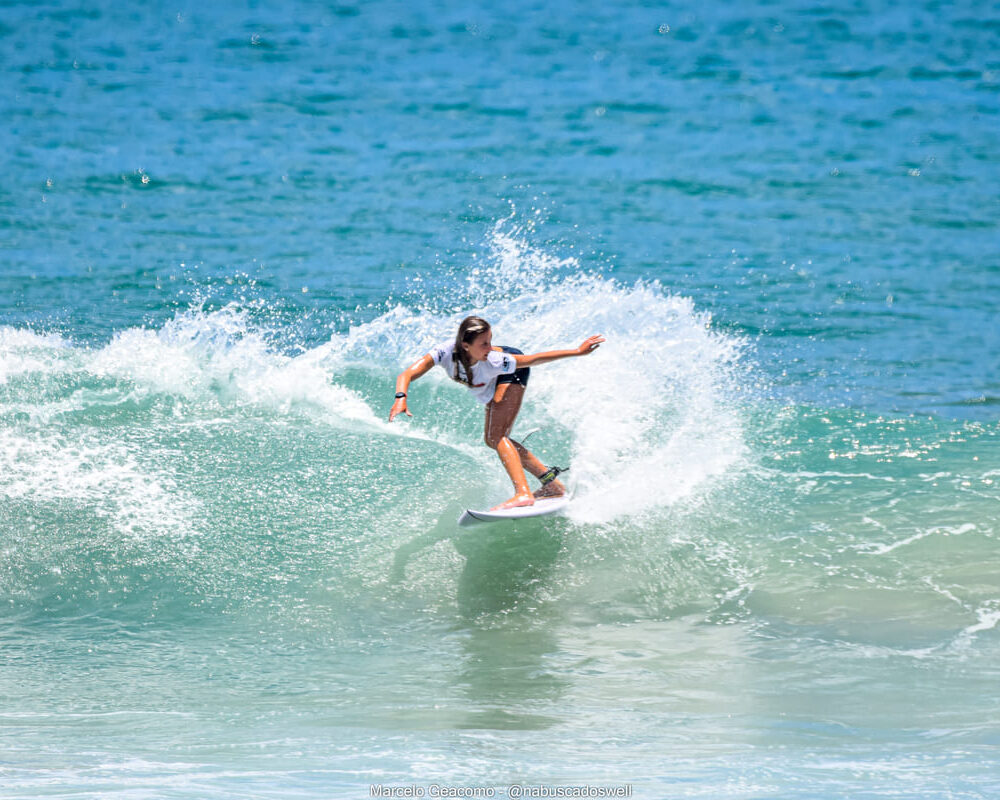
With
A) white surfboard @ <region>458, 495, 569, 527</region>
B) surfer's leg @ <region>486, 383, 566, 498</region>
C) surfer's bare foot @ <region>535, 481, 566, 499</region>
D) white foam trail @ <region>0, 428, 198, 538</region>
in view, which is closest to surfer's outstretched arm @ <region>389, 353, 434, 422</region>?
surfer's leg @ <region>486, 383, 566, 498</region>

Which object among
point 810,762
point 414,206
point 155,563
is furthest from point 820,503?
point 414,206

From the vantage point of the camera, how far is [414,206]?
21.7 metres

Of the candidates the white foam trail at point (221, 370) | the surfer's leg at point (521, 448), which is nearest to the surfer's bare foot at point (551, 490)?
the surfer's leg at point (521, 448)

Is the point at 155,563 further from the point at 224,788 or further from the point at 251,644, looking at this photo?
the point at 224,788

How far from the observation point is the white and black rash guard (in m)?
6.85

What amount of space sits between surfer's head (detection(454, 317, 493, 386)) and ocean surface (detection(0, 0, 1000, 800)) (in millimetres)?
1323

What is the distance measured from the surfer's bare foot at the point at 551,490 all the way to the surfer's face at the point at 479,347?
112 centimetres

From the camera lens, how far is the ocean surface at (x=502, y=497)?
4801mm

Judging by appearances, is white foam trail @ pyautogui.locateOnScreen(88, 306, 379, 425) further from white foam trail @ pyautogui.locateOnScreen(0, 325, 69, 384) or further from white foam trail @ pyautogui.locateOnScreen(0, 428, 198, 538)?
white foam trail @ pyautogui.locateOnScreen(0, 428, 198, 538)

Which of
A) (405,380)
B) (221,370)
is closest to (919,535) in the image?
(405,380)

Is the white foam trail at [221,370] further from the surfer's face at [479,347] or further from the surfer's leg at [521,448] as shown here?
the surfer's face at [479,347]

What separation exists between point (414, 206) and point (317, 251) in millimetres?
3188

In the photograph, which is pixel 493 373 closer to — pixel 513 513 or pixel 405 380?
pixel 405 380

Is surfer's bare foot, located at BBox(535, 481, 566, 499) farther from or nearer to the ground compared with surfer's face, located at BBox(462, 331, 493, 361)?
nearer to the ground
